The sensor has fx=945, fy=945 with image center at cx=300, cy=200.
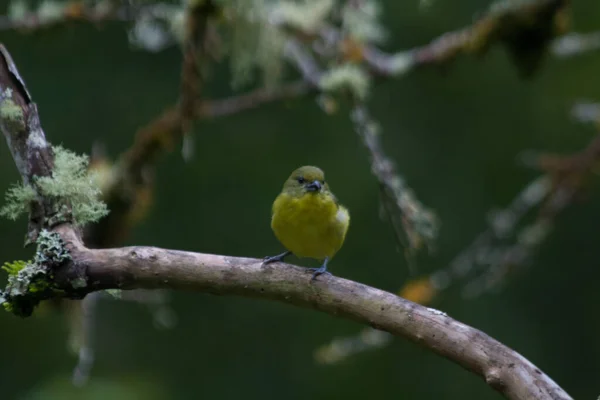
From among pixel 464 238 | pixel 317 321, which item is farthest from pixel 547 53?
pixel 317 321

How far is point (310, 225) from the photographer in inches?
117

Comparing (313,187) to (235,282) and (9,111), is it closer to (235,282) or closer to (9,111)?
(235,282)

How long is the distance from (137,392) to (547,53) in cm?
375

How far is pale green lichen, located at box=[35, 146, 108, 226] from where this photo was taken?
7.52ft

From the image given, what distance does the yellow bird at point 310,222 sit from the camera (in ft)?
9.76

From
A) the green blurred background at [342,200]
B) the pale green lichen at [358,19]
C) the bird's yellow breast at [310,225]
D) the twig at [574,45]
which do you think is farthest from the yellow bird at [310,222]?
the green blurred background at [342,200]

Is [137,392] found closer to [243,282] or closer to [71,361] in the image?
[71,361]

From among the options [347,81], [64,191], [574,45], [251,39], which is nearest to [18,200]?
[64,191]

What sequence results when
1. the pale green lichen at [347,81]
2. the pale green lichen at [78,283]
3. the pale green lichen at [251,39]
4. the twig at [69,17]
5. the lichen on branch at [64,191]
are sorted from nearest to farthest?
1. the pale green lichen at [78,283]
2. the lichen on branch at [64,191]
3. the pale green lichen at [347,81]
4. the pale green lichen at [251,39]
5. the twig at [69,17]

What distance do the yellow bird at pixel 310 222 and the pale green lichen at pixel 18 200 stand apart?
89 centimetres

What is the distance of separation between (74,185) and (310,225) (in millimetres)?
903

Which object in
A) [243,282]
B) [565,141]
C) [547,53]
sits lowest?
[243,282]

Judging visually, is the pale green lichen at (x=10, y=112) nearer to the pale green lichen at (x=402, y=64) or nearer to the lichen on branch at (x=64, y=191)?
the lichen on branch at (x=64, y=191)

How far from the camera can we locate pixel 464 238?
7.02 meters
